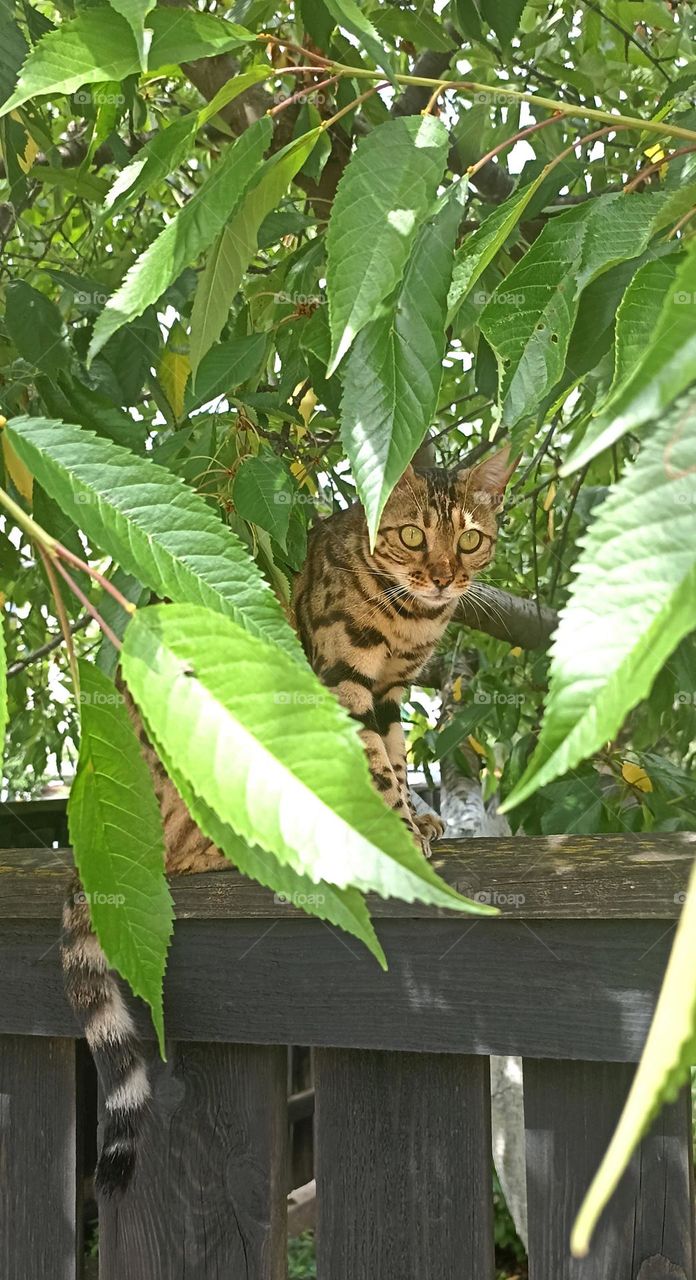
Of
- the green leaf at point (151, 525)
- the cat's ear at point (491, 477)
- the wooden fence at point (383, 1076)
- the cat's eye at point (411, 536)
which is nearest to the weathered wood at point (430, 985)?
the wooden fence at point (383, 1076)

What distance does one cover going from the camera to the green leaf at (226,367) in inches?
48.0

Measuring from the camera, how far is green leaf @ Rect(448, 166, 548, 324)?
735mm

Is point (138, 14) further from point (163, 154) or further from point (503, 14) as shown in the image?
point (503, 14)

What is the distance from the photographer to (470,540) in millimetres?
2326

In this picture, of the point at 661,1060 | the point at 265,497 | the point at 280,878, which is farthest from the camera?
the point at 265,497

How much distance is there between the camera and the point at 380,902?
1.24 metres

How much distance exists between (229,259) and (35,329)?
672 mm

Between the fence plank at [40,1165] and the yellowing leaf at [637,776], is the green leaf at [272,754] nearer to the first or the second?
the fence plank at [40,1165]

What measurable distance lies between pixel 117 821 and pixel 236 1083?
0.98 meters

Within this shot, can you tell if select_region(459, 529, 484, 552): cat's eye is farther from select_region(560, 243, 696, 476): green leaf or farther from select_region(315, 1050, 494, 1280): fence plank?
select_region(560, 243, 696, 476): green leaf

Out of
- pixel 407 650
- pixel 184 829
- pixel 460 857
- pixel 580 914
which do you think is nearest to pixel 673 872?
pixel 580 914

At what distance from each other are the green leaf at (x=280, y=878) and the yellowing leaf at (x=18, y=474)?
2.75 ft

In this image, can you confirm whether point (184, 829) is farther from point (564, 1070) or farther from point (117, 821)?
point (117, 821)

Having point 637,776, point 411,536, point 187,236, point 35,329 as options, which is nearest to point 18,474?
point 35,329
